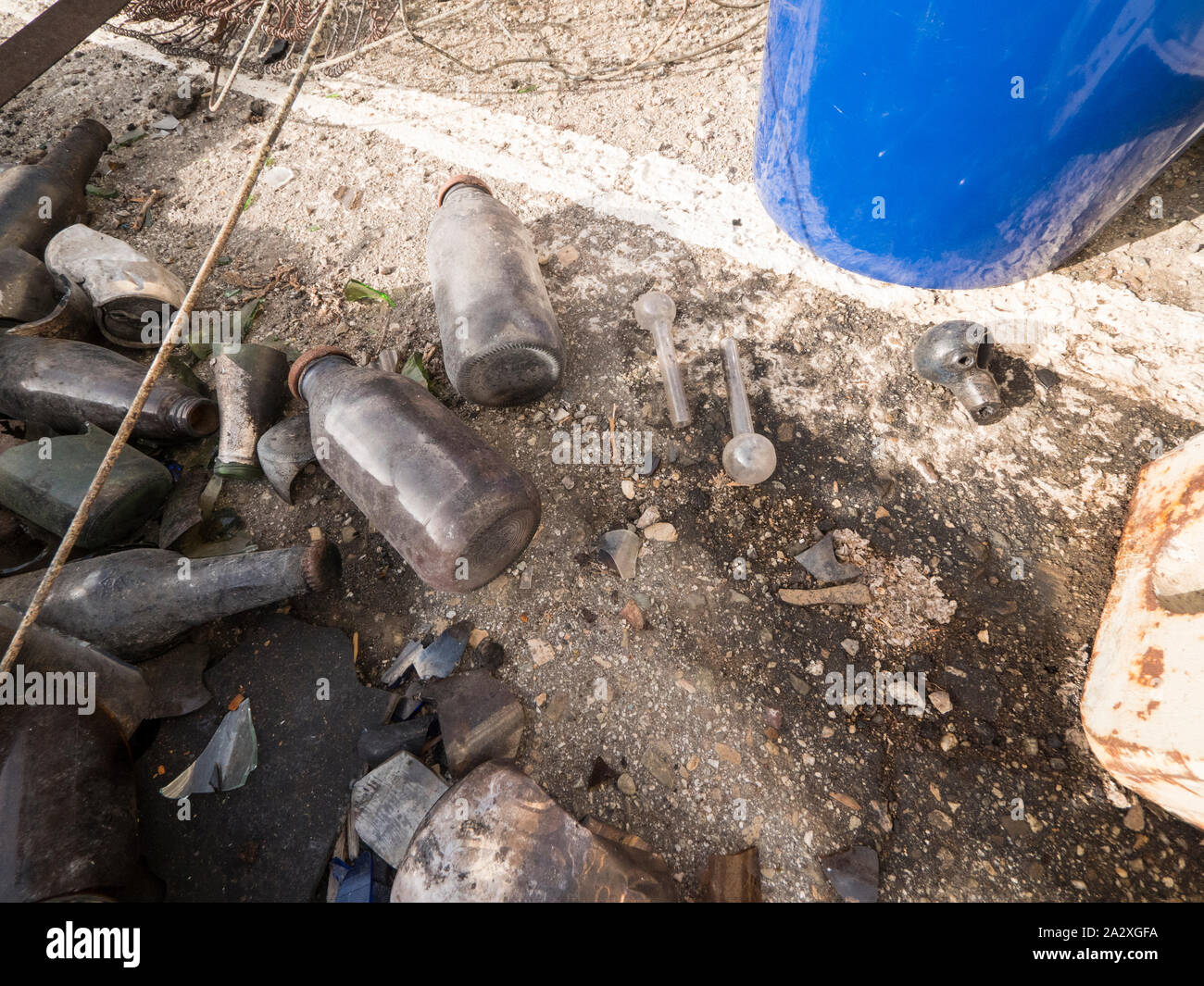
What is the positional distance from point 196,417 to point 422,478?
1.25 metres

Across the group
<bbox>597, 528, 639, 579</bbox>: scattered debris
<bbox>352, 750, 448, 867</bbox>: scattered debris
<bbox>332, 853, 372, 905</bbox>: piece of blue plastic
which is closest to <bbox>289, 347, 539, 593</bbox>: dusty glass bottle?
<bbox>597, 528, 639, 579</bbox>: scattered debris

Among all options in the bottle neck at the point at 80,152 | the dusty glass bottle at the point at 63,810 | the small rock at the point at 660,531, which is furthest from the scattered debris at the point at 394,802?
the bottle neck at the point at 80,152

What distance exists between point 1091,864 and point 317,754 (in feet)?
→ 7.47

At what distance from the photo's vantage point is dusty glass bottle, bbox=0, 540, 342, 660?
192cm

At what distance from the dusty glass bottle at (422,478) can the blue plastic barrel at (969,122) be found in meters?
1.74

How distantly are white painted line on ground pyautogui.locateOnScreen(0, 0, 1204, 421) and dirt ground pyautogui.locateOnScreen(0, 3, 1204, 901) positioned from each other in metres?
0.10

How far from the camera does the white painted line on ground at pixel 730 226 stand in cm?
247

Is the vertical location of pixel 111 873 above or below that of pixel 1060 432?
below

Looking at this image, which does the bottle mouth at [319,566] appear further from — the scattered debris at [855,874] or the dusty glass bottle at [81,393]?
the scattered debris at [855,874]

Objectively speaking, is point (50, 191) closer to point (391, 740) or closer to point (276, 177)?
point (276, 177)

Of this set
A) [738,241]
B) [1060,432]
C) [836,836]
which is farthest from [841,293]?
[836,836]

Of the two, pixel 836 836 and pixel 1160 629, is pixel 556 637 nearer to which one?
pixel 836 836
